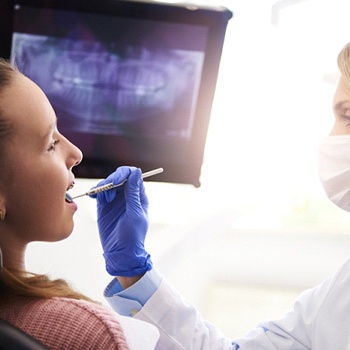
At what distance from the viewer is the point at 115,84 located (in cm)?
156

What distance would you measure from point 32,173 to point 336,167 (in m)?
0.78

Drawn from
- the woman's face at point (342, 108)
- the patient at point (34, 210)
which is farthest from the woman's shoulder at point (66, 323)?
the woman's face at point (342, 108)

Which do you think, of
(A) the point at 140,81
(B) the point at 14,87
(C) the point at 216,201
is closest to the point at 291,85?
(C) the point at 216,201

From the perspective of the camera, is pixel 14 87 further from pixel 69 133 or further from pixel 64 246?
pixel 64 246

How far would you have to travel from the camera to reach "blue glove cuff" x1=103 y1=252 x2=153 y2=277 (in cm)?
134

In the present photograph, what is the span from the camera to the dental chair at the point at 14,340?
659 mm

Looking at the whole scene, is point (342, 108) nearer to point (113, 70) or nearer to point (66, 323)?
point (113, 70)

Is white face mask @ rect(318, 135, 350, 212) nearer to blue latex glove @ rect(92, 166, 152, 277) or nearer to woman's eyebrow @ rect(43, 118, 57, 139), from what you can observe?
blue latex glove @ rect(92, 166, 152, 277)

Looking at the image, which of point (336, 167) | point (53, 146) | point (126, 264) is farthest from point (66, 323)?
point (336, 167)

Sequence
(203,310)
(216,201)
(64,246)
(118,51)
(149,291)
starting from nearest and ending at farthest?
(149,291)
(118,51)
(216,201)
(64,246)
(203,310)

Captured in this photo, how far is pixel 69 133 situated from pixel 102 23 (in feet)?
0.91

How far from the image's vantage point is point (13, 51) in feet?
4.82

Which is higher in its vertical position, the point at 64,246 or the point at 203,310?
the point at 64,246

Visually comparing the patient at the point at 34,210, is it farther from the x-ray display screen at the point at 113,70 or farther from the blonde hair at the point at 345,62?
the blonde hair at the point at 345,62
